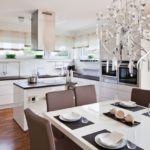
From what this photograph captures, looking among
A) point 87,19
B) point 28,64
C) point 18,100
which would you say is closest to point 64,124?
point 18,100

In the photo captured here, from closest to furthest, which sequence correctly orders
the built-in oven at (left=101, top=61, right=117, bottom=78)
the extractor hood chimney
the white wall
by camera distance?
the white wall → the extractor hood chimney → the built-in oven at (left=101, top=61, right=117, bottom=78)

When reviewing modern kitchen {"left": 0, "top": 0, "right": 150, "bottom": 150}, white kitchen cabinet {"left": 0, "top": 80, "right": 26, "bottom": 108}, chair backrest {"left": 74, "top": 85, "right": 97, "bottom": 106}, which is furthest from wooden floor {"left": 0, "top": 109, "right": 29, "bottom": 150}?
chair backrest {"left": 74, "top": 85, "right": 97, "bottom": 106}

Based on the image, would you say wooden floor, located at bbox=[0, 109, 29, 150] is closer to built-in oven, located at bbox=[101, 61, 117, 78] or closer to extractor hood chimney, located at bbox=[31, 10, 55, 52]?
extractor hood chimney, located at bbox=[31, 10, 55, 52]

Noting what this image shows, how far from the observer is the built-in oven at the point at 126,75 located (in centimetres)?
334

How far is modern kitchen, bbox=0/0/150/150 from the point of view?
1.60 m

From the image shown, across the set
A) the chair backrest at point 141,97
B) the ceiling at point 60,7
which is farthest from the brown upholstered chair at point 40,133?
the ceiling at point 60,7

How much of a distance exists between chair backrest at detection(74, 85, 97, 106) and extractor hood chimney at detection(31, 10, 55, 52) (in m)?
1.56

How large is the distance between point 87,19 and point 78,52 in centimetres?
196

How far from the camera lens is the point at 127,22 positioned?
70.6 inches

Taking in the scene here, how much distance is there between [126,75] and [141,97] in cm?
106

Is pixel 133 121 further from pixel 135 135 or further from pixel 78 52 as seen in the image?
pixel 78 52

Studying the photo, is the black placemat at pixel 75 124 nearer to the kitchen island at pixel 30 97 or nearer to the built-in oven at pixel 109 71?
the kitchen island at pixel 30 97

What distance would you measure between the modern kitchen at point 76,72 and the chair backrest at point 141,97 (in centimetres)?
1

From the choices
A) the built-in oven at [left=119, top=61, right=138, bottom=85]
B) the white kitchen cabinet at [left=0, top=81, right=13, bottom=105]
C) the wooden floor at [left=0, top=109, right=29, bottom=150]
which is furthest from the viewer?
the white kitchen cabinet at [left=0, top=81, right=13, bottom=105]
